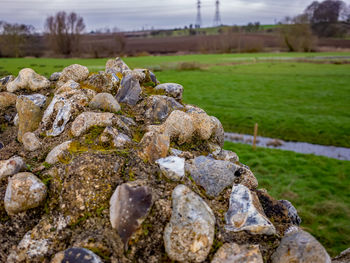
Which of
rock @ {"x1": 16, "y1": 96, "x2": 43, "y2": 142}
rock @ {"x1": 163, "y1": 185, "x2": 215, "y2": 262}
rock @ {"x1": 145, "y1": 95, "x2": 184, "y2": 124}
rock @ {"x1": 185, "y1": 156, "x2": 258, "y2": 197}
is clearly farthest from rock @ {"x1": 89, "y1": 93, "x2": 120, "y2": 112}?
rock @ {"x1": 163, "y1": 185, "x2": 215, "y2": 262}

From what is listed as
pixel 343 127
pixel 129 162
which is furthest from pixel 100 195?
pixel 343 127

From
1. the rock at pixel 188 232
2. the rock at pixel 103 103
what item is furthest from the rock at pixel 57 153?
the rock at pixel 188 232

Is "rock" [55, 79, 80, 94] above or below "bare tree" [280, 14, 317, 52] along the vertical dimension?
below

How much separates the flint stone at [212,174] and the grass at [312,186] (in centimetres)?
581

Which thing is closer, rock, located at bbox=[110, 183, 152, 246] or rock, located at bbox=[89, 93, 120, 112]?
rock, located at bbox=[110, 183, 152, 246]

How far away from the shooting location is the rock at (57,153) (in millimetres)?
3378

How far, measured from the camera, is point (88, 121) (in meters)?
3.77

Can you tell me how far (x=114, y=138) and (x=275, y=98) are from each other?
2516 centimetres

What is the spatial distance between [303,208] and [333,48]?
261 ft

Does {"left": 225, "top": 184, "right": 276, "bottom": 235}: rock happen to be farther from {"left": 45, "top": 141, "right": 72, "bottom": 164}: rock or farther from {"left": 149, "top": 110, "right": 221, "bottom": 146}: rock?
{"left": 45, "top": 141, "right": 72, "bottom": 164}: rock

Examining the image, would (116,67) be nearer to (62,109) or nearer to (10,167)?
(62,109)

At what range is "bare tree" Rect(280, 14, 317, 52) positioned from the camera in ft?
241

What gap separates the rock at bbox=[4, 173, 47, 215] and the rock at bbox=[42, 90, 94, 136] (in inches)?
49.9

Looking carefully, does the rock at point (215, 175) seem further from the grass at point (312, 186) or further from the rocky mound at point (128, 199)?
the grass at point (312, 186)
